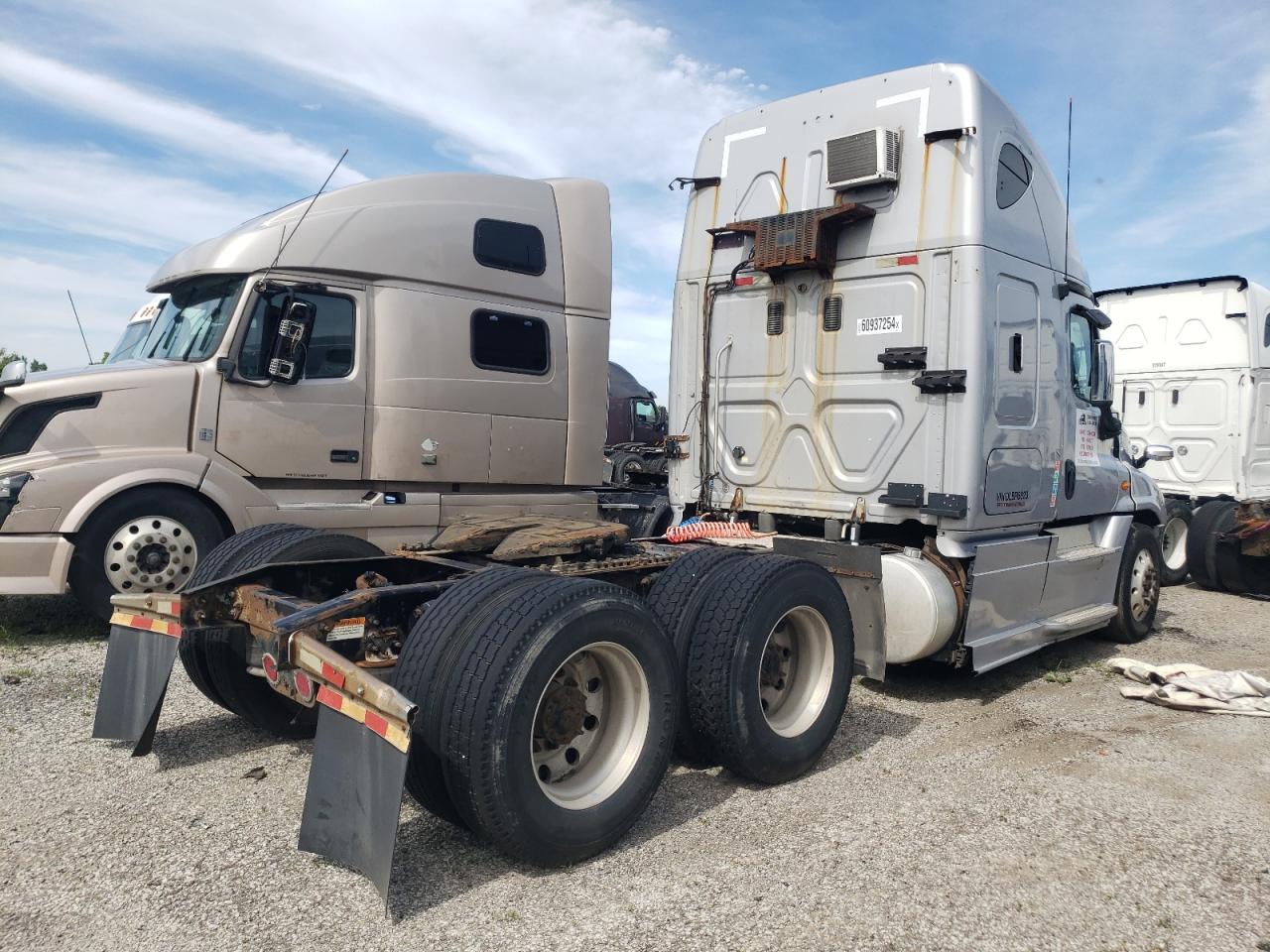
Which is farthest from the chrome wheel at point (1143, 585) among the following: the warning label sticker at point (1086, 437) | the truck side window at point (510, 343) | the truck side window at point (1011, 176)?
the truck side window at point (510, 343)

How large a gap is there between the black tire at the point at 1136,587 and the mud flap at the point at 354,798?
6224mm

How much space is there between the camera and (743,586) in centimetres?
410

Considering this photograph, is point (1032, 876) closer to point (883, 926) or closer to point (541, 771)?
point (883, 926)

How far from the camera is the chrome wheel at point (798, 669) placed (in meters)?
4.38

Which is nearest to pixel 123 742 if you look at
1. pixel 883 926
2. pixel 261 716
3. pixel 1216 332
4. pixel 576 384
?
A: pixel 261 716

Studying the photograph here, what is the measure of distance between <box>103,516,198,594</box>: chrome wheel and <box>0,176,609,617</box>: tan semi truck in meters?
0.01

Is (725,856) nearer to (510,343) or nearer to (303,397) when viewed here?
(303,397)

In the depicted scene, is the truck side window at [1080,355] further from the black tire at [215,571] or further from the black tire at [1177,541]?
the black tire at [1177,541]

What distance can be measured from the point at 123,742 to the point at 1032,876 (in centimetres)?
395

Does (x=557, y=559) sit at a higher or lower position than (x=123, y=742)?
higher

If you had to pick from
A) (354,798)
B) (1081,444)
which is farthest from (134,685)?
(1081,444)

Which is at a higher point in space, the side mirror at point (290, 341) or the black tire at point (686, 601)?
the side mirror at point (290, 341)

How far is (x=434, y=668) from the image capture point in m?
3.13

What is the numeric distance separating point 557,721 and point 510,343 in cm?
535
